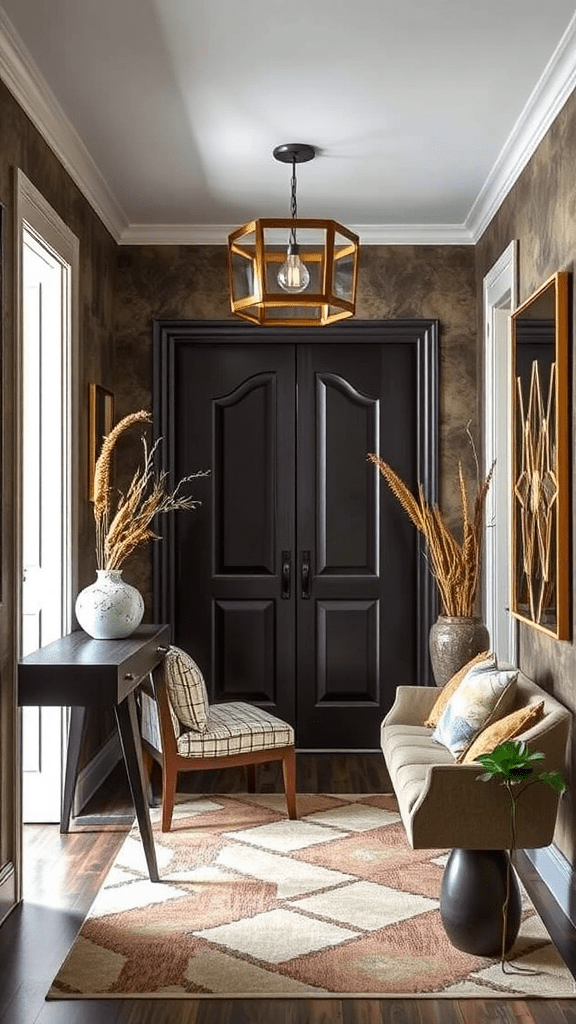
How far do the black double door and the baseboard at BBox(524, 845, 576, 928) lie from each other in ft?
6.44

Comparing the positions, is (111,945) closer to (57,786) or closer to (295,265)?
(57,786)

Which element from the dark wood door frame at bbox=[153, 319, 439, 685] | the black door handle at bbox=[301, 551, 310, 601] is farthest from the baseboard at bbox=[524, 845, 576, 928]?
the black door handle at bbox=[301, 551, 310, 601]

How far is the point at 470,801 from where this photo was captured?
3.10 metres

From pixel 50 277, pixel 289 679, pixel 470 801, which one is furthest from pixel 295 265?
pixel 289 679

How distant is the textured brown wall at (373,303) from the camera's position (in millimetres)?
5605

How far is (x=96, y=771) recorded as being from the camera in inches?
191

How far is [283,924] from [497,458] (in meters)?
2.56

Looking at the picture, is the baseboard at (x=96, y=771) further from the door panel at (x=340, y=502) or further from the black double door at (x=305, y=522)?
the door panel at (x=340, y=502)

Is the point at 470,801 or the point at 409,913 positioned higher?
the point at 470,801

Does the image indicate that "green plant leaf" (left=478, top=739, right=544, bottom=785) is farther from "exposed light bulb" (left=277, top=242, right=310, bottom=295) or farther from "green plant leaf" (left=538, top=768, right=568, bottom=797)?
"exposed light bulb" (left=277, top=242, right=310, bottom=295)

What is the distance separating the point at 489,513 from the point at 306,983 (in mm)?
2852

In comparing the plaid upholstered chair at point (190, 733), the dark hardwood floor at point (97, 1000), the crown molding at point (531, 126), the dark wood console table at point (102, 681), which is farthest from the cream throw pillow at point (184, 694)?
the crown molding at point (531, 126)

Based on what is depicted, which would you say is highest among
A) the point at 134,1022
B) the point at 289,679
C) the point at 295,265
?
the point at 295,265

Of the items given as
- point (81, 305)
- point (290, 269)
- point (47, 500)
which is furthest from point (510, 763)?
point (81, 305)
